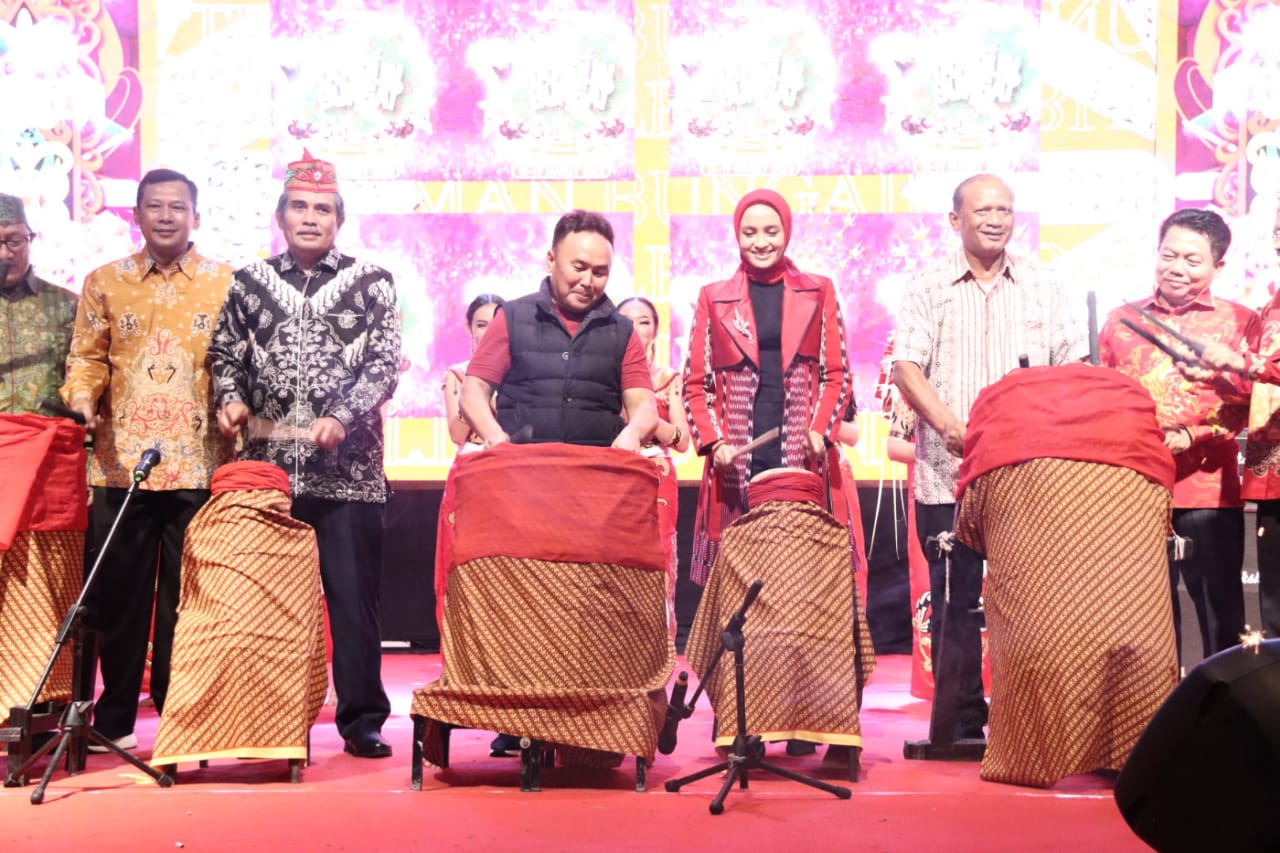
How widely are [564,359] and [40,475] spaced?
59.5 inches

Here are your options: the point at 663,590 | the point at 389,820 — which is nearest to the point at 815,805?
the point at 663,590

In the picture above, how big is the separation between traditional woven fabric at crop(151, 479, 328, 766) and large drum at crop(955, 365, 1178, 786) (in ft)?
6.09

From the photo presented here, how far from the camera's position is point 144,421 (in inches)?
182

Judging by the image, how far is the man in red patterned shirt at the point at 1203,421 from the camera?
15.5 feet

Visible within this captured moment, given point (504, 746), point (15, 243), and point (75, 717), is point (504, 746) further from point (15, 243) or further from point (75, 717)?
point (15, 243)

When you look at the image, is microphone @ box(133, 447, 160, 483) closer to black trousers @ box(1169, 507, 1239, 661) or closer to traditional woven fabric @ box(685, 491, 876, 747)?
traditional woven fabric @ box(685, 491, 876, 747)

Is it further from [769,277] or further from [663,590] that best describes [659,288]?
[663,590]

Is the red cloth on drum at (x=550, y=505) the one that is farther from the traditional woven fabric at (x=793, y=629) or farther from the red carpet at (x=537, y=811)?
the red carpet at (x=537, y=811)

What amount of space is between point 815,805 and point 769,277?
1.74 meters

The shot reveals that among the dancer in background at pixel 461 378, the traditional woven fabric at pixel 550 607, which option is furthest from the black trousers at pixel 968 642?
the dancer in background at pixel 461 378

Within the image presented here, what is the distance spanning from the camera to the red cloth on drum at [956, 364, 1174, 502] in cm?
382

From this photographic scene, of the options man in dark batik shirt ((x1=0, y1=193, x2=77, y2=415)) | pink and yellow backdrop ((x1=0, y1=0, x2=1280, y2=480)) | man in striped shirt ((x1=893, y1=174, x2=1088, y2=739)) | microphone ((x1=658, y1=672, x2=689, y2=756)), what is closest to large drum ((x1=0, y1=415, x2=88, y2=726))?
man in dark batik shirt ((x1=0, y1=193, x2=77, y2=415))

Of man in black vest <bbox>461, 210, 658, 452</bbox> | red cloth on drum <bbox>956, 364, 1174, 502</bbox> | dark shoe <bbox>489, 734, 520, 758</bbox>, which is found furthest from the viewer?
dark shoe <bbox>489, 734, 520, 758</bbox>

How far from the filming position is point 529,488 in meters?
3.94
